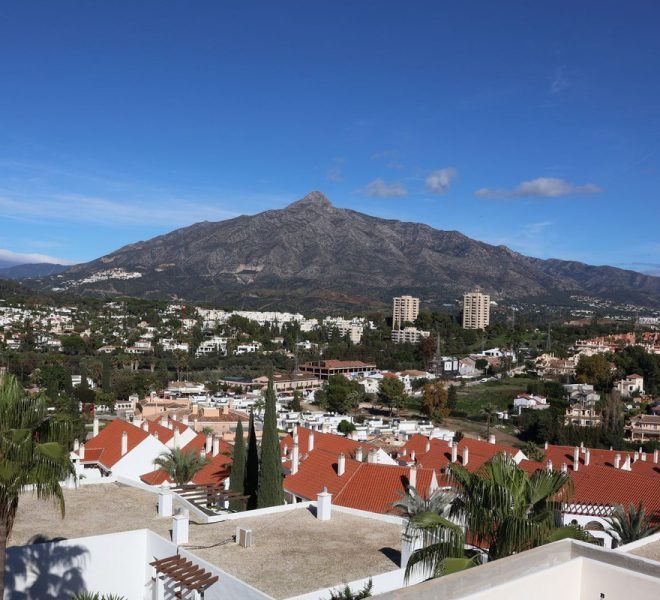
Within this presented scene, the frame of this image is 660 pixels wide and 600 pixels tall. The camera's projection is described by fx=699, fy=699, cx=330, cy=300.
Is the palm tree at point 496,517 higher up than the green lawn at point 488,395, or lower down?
higher up

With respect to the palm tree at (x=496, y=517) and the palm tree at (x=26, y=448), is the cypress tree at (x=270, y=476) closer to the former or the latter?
the palm tree at (x=26, y=448)

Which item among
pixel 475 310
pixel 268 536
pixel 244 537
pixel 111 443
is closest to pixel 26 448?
pixel 244 537

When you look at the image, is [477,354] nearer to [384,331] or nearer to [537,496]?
[384,331]

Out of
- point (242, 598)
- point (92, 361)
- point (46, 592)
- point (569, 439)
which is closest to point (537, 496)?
point (242, 598)

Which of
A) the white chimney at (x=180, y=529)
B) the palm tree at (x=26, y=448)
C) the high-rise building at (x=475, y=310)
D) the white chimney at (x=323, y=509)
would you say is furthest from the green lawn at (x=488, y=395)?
the high-rise building at (x=475, y=310)

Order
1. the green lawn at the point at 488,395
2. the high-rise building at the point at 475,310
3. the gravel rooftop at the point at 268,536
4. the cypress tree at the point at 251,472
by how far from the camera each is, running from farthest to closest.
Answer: the high-rise building at the point at 475,310
the green lawn at the point at 488,395
the cypress tree at the point at 251,472
the gravel rooftop at the point at 268,536

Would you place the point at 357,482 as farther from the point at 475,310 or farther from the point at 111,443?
the point at 475,310
